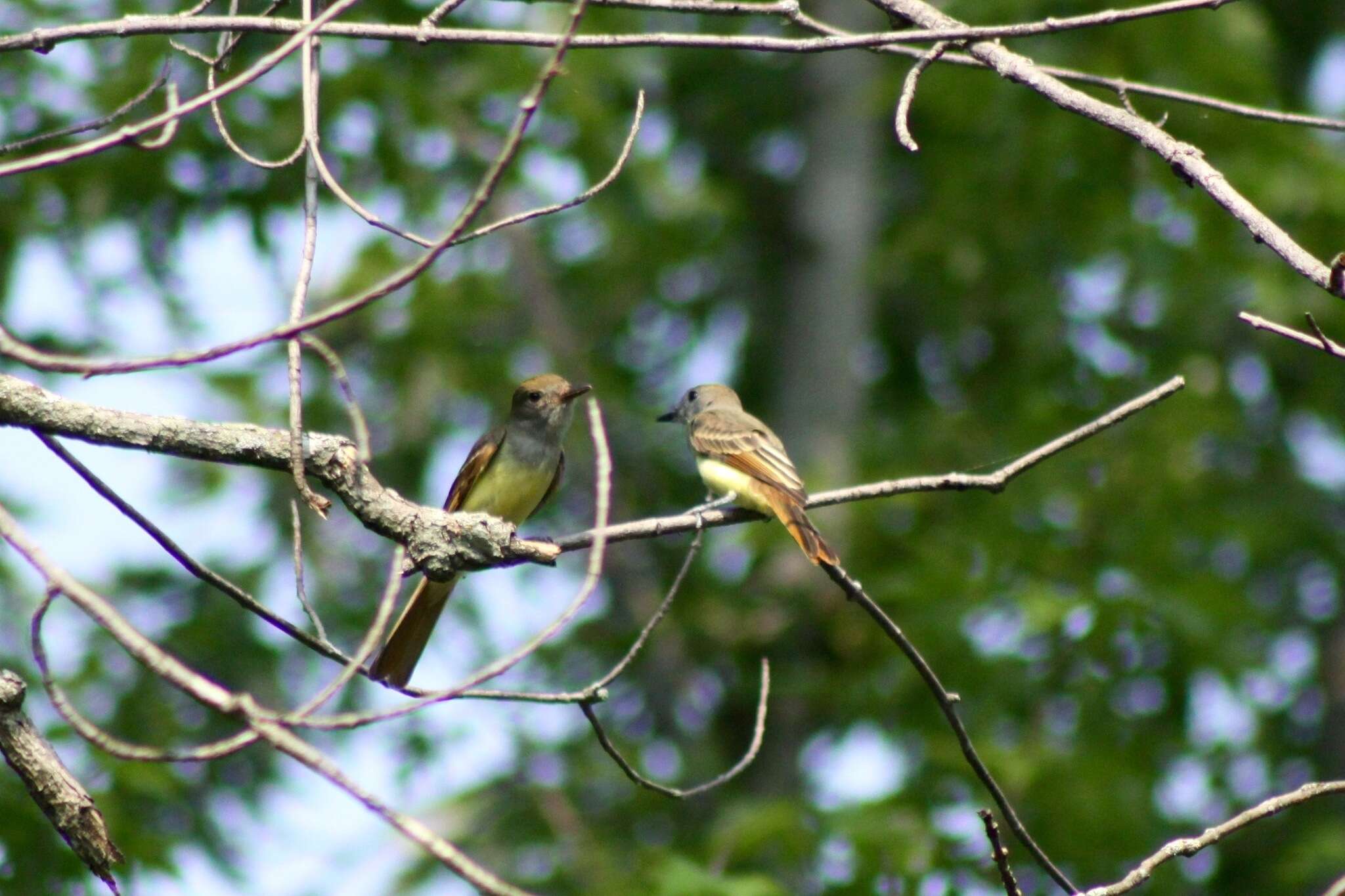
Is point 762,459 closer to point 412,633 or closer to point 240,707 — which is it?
point 412,633

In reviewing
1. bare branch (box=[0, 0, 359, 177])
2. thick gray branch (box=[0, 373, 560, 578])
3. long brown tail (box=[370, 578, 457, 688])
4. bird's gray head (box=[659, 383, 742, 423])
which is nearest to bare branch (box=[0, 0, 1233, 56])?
bare branch (box=[0, 0, 359, 177])

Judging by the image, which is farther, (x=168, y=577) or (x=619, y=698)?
(x=619, y=698)

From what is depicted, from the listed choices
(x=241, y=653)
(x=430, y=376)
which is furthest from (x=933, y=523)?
(x=241, y=653)

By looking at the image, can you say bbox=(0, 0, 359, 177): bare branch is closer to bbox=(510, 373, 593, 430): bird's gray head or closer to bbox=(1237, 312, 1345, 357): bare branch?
bbox=(1237, 312, 1345, 357): bare branch

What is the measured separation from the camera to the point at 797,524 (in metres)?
6.22

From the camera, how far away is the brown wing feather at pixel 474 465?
691cm

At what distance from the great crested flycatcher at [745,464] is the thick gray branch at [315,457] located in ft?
7.07

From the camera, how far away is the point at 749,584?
458 inches

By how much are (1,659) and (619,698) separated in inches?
190

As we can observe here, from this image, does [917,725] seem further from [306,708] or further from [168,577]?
[306,708]

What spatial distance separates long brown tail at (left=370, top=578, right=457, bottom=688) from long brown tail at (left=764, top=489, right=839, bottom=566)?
4.55 ft

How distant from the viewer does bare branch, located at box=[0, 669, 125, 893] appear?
111 inches

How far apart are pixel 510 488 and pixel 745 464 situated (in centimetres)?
106

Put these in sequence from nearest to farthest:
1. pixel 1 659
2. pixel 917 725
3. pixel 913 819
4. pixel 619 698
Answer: pixel 913 819
pixel 1 659
pixel 917 725
pixel 619 698
